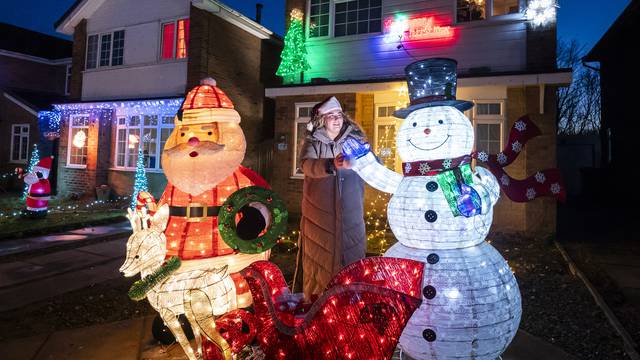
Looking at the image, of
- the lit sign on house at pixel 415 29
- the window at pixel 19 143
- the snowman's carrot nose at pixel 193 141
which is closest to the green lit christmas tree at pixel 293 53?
the lit sign on house at pixel 415 29

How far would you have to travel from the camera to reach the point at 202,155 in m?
2.64

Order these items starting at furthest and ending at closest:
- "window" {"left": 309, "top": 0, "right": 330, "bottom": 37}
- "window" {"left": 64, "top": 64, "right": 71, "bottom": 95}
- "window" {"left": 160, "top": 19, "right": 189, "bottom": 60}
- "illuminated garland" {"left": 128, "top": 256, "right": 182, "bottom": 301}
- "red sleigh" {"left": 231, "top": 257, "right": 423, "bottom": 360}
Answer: "window" {"left": 64, "top": 64, "right": 71, "bottom": 95} < "window" {"left": 160, "top": 19, "right": 189, "bottom": 60} < "window" {"left": 309, "top": 0, "right": 330, "bottom": 37} < "illuminated garland" {"left": 128, "top": 256, "right": 182, "bottom": 301} < "red sleigh" {"left": 231, "top": 257, "right": 423, "bottom": 360}

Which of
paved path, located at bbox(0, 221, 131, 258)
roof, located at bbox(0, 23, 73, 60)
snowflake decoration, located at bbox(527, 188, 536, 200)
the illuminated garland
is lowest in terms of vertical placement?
paved path, located at bbox(0, 221, 131, 258)

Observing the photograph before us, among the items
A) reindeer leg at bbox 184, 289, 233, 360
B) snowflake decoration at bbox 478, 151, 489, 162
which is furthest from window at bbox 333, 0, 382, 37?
reindeer leg at bbox 184, 289, 233, 360

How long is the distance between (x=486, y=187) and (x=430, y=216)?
17.2 inches

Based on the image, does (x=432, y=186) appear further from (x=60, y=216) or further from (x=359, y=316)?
(x=60, y=216)

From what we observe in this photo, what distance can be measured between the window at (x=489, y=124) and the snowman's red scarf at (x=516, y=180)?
6618 mm

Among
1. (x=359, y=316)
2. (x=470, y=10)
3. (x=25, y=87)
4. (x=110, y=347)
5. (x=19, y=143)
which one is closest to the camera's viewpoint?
(x=359, y=316)

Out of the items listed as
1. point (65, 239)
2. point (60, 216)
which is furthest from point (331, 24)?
point (60, 216)

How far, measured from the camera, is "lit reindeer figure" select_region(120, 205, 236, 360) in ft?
7.29

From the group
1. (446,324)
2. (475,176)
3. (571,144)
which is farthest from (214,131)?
(571,144)

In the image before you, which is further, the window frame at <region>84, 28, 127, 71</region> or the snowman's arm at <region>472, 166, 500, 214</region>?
the window frame at <region>84, 28, 127, 71</region>

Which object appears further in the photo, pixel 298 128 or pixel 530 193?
pixel 298 128

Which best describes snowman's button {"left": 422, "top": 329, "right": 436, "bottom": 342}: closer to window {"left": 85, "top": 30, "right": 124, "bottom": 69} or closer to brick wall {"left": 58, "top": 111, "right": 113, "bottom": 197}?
brick wall {"left": 58, "top": 111, "right": 113, "bottom": 197}
